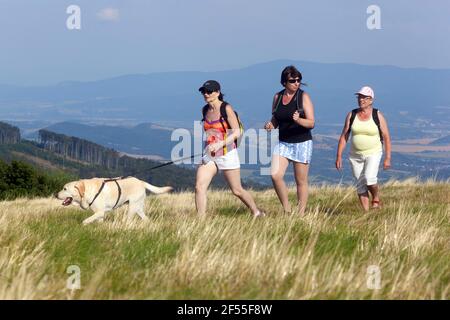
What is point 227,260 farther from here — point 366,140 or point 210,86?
point 366,140

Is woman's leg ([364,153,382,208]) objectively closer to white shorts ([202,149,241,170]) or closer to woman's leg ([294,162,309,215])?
woman's leg ([294,162,309,215])

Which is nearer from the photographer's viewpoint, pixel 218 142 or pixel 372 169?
pixel 218 142

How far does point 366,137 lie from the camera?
380 inches

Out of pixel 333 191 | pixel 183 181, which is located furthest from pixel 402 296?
pixel 183 181

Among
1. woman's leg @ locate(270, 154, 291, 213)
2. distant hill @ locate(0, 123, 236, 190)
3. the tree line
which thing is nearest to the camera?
woman's leg @ locate(270, 154, 291, 213)

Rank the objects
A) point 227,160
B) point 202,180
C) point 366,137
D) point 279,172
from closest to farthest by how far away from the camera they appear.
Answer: point 227,160 → point 202,180 → point 279,172 → point 366,137

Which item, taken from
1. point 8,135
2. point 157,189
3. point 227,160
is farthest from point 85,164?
point 227,160

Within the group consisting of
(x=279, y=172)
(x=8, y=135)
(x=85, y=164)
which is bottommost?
(x=85, y=164)

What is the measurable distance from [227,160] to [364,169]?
228cm

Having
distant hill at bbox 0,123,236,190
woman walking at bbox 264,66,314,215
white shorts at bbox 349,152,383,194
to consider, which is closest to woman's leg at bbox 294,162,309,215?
woman walking at bbox 264,66,314,215

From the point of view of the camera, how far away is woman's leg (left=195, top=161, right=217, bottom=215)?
8820 mm

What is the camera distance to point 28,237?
579 centimetres

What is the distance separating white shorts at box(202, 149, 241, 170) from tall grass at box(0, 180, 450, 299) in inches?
66.9

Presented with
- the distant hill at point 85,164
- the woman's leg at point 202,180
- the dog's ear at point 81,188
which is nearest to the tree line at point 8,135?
the distant hill at point 85,164
